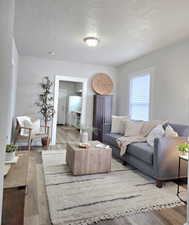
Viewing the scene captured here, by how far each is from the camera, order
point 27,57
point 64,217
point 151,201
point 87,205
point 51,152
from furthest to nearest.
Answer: point 27,57 → point 51,152 → point 151,201 → point 87,205 → point 64,217

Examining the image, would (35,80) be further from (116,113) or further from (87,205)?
(87,205)

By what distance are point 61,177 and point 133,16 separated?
106 inches

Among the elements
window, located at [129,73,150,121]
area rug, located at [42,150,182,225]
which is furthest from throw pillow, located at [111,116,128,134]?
area rug, located at [42,150,182,225]

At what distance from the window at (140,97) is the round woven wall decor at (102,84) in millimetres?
818

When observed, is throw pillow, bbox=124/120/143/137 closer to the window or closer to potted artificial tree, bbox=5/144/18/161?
the window

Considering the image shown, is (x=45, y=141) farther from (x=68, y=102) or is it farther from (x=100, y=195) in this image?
(x=68, y=102)

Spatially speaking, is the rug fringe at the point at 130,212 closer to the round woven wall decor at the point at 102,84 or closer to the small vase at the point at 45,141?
the small vase at the point at 45,141

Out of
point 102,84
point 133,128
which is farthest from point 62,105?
point 133,128

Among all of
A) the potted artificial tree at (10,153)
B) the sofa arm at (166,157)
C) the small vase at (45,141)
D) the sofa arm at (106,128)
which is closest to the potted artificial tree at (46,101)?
the small vase at (45,141)

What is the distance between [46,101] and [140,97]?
8.77 ft

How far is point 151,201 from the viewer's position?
199cm

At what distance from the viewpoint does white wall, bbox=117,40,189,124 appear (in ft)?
10.3

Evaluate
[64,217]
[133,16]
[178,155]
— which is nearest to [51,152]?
[64,217]

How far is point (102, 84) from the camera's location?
5.30 metres
